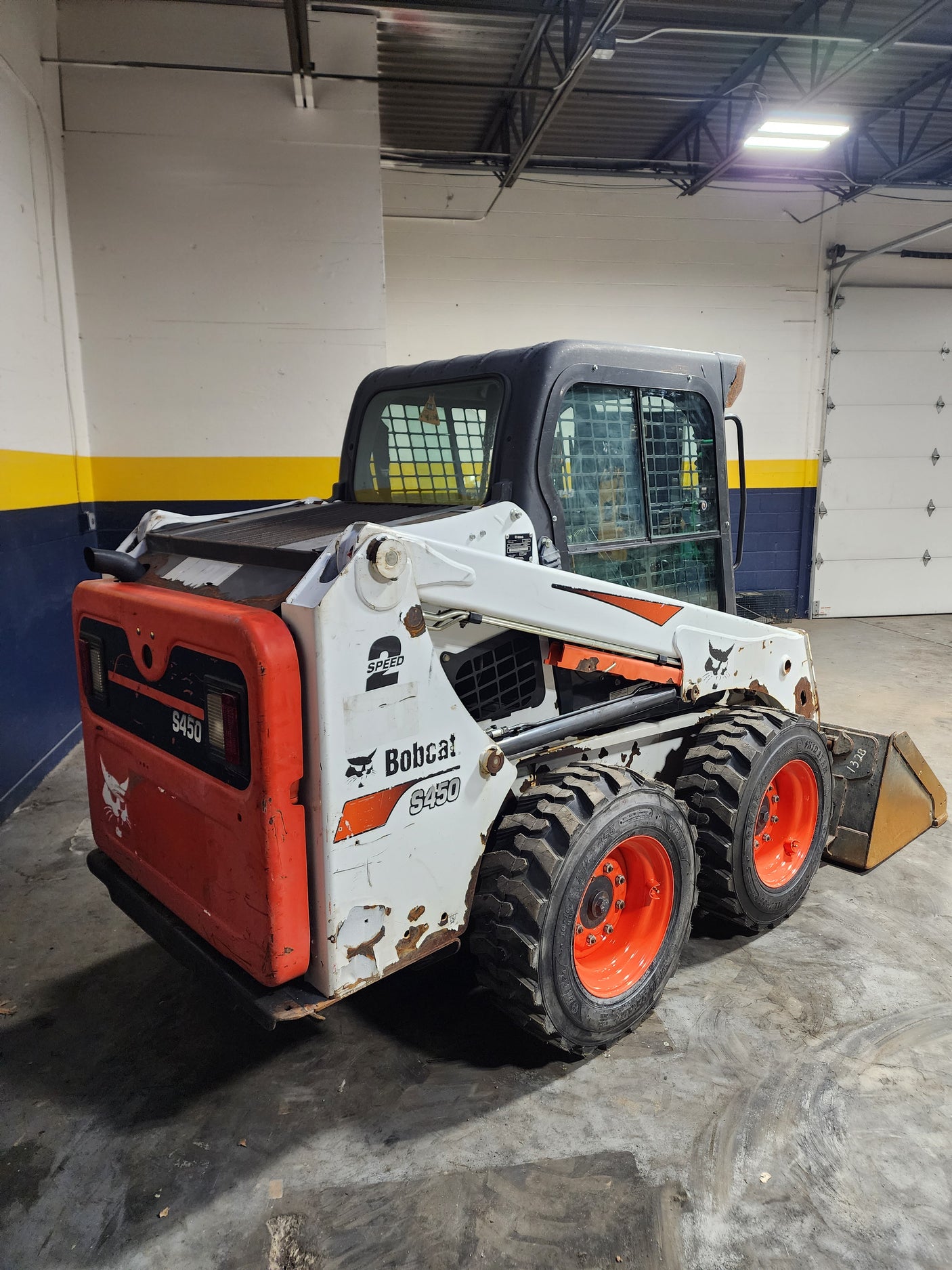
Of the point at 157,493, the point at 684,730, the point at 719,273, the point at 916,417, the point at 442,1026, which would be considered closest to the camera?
the point at 442,1026

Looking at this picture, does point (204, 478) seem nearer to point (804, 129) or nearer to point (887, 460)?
point (804, 129)

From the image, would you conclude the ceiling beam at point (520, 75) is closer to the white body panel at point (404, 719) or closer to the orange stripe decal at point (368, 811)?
the white body panel at point (404, 719)

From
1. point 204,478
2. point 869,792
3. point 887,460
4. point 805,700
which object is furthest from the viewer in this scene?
point 887,460

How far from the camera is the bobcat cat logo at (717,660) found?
3.04 m

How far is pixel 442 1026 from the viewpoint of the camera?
108 inches

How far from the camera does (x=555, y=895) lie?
2.35 meters

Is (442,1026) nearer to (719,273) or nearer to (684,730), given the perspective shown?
(684,730)

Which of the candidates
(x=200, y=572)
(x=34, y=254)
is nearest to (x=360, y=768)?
(x=200, y=572)

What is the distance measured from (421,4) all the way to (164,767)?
5.94 m

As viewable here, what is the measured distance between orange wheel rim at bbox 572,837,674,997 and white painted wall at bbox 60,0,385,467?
17.9 ft

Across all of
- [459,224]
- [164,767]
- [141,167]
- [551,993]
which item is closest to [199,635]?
[164,767]

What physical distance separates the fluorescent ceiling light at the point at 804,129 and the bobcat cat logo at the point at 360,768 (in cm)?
759

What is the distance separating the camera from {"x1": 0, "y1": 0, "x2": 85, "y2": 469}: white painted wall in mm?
5102

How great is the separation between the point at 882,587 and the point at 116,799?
34.3ft
